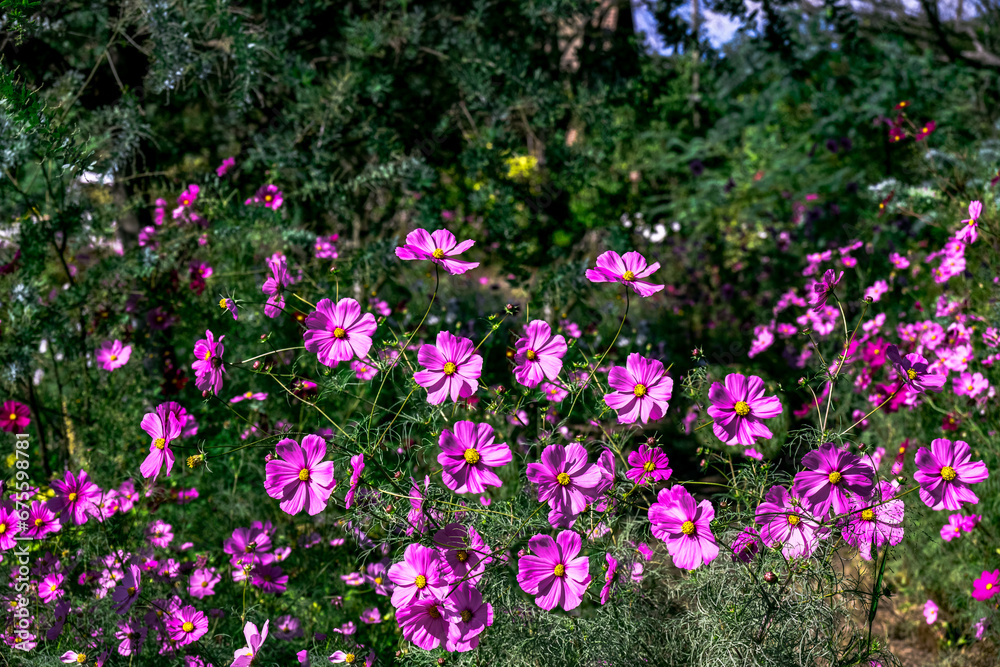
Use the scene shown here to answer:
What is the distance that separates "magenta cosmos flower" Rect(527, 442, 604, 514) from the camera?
111 centimetres

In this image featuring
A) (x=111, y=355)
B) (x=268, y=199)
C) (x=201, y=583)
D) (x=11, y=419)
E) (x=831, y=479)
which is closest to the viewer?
(x=831, y=479)

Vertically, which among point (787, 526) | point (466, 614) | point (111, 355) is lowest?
point (111, 355)

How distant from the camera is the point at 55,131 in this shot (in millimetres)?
1832

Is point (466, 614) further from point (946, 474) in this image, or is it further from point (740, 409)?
point (946, 474)

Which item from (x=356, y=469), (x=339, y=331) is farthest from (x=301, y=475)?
(x=339, y=331)

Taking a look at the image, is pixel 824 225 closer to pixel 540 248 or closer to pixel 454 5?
pixel 540 248

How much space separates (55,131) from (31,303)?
749 millimetres

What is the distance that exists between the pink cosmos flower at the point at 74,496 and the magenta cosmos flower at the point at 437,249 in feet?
2.96

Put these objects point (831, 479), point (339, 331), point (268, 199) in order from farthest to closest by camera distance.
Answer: point (268, 199) < point (339, 331) < point (831, 479)

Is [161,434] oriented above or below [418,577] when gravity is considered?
above

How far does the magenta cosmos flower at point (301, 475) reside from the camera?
1116 millimetres

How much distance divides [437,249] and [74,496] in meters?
1.00

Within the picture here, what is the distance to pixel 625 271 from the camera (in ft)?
4.09

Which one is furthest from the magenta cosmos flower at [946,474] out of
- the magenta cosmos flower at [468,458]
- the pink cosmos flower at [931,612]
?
the pink cosmos flower at [931,612]
